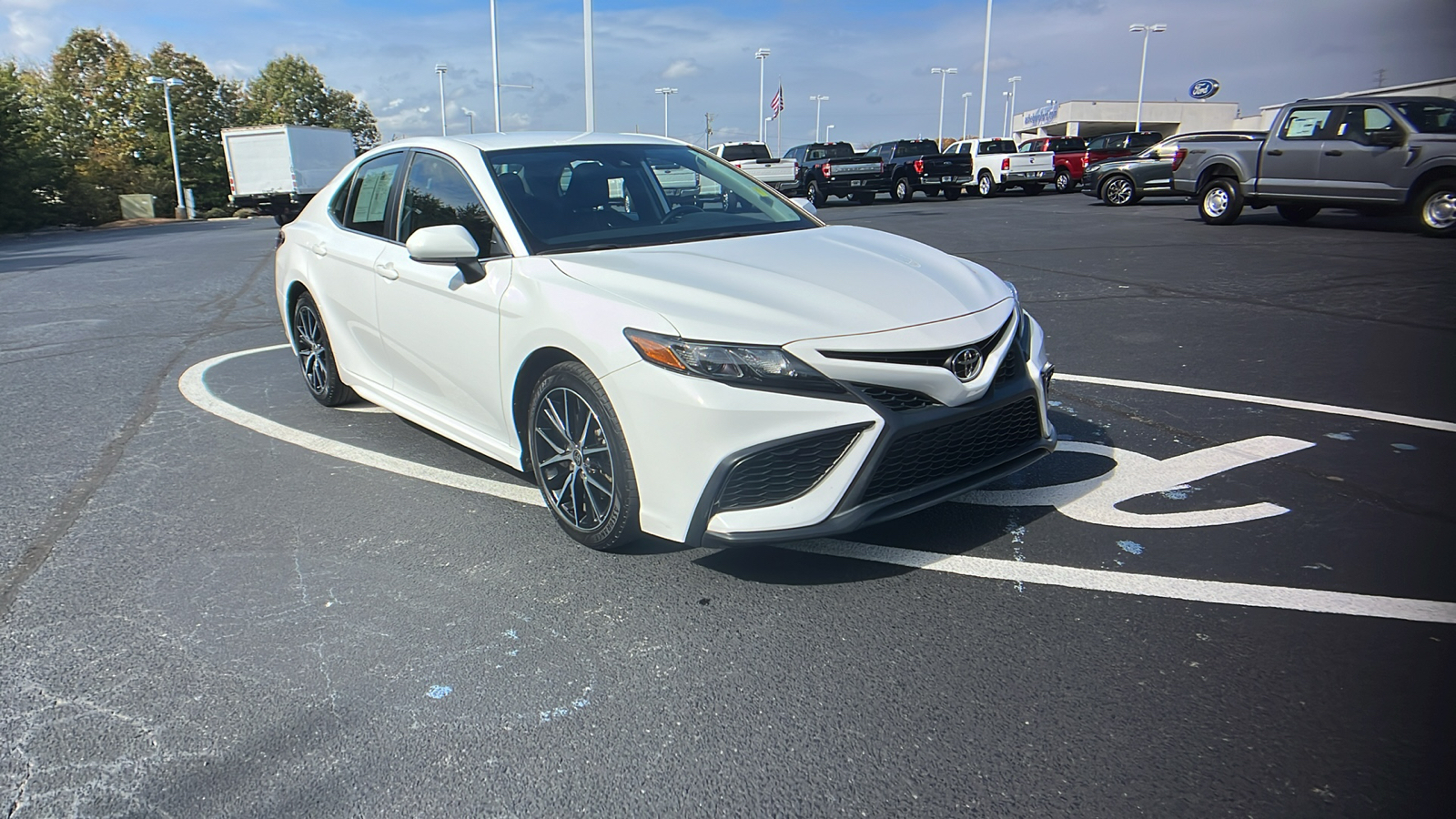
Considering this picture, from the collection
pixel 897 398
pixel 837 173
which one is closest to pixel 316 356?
pixel 897 398

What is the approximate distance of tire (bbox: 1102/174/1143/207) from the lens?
2325 cm

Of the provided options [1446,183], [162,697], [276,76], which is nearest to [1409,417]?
[162,697]

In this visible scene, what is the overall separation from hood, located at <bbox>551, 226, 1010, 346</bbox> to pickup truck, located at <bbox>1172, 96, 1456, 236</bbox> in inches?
514

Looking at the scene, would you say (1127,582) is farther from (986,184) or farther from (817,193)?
(986,184)

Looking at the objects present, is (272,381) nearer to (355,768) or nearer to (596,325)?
(596,325)

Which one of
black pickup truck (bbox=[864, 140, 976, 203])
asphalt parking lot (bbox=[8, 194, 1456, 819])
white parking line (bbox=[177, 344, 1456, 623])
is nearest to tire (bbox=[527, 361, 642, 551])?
asphalt parking lot (bbox=[8, 194, 1456, 819])

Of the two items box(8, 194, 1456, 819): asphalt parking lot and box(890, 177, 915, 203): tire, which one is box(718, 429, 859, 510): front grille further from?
box(890, 177, 915, 203): tire

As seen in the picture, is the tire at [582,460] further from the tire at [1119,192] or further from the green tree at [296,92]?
the green tree at [296,92]

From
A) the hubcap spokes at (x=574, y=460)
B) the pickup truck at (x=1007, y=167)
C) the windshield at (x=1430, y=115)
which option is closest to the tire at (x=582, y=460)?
the hubcap spokes at (x=574, y=460)

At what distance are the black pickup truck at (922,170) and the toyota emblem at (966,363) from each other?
27.6 meters

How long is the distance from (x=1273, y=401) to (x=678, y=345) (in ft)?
13.5

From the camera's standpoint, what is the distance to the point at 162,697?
9.24 feet

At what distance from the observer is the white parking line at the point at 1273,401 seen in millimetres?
5074

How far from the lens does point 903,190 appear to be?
102 ft
